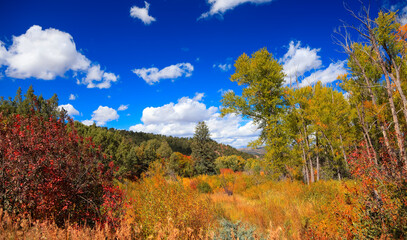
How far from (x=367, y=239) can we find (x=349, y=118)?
58.6 ft

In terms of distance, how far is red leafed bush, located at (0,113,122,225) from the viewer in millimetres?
4266

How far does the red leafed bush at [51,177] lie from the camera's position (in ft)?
14.0

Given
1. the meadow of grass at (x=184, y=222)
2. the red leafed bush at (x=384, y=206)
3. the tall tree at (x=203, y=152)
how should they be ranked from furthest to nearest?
the tall tree at (x=203, y=152) → the red leafed bush at (x=384, y=206) → the meadow of grass at (x=184, y=222)

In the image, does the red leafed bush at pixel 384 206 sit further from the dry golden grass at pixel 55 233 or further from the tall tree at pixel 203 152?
the tall tree at pixel 203 152

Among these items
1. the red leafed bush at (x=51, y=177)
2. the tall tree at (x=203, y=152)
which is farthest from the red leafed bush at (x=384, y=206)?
the tall tree at (x=203, y=152)

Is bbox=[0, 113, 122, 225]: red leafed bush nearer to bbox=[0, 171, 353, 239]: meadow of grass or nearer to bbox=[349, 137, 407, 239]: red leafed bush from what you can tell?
bbox=[0, 171, 353, 239]: meadow of grass

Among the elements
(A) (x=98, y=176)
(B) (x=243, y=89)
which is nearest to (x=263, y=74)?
(B) (x=243, y=89)

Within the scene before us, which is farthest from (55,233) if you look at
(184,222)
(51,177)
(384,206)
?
(384,206)

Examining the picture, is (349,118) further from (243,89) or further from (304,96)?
(243,89)

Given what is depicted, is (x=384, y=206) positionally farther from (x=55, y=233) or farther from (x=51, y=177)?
(x=51, y=177)

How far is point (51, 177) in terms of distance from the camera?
439 centimetres

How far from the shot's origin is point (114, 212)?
4520 millimetres

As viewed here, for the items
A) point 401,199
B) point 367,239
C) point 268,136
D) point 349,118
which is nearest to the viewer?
point 367,239

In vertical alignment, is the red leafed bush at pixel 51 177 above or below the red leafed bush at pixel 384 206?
above
